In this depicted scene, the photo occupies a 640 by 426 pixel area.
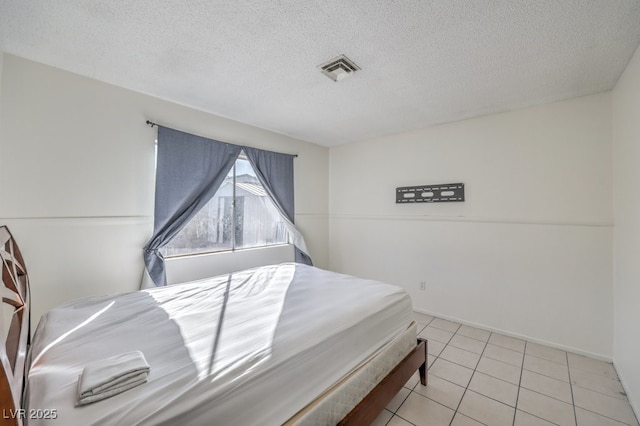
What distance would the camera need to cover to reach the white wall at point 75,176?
1957 mm

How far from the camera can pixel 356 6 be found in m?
1.44

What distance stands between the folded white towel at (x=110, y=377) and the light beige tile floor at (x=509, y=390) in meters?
1.48

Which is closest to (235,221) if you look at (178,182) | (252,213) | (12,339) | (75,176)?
(252,213)

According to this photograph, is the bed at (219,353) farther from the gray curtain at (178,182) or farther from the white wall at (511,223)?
the white wall at (511,223)

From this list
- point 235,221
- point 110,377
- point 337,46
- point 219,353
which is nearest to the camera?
point 110,377

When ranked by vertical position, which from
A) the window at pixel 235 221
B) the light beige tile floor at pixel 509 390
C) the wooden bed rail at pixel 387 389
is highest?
the window at pixel 235 221

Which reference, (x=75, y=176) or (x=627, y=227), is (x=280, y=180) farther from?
(x=627, y=227)

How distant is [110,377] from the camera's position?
957 millimetres

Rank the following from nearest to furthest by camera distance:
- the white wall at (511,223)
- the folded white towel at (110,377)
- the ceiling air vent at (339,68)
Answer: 1. the folded white towel at (110,377)
2. the ceiling air vent at (339,68)
3. the white wall at (511,223)

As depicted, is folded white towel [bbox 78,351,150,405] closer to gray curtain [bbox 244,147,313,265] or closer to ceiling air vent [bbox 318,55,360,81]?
ceiling air vent [bbox 318,55,360,81]

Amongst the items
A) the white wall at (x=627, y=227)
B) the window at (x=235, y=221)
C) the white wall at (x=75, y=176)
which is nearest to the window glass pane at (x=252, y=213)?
the window at (x=235, y=221)

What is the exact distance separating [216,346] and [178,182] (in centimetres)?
202

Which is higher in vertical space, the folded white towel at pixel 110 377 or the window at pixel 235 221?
the window at pixel 235 221

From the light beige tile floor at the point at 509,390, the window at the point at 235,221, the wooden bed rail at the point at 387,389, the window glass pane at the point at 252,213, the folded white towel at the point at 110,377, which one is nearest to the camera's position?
the folded white towel at the point at 110,377
